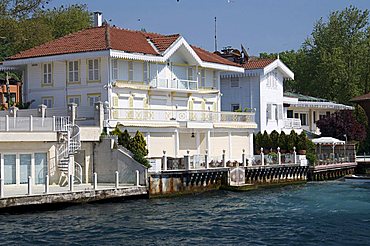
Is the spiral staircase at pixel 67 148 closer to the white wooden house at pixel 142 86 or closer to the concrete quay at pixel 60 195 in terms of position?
the concrete quay at pixel 60 195

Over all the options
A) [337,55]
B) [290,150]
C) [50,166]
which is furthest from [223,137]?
[337,55]

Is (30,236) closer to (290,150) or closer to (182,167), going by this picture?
(182,167)

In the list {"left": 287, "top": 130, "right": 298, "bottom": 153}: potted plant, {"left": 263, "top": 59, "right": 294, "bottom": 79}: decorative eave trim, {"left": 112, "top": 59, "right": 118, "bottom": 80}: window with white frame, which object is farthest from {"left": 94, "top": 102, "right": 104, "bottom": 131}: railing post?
{"left": 263, "top": 59, "right": 294, "bottom": 79}: decorative eave trim

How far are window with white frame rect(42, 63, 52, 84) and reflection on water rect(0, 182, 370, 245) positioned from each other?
14.2 metres

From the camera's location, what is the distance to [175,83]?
4872 cm

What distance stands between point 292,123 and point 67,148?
29790 millimetres

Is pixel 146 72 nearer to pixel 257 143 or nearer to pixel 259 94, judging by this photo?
pixel 257 143

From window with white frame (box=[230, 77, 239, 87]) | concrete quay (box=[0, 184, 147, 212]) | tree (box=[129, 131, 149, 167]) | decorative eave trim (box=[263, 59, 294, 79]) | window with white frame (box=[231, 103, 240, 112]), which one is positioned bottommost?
concrete quay (box=[0, 184, 147, 212])

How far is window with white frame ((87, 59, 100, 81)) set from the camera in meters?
44.8

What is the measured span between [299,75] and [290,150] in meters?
36.6

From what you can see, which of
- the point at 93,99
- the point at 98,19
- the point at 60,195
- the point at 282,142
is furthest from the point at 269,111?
the point at 60,195

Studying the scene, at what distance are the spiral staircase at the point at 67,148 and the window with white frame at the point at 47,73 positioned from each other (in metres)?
9.57

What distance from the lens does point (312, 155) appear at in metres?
51.4

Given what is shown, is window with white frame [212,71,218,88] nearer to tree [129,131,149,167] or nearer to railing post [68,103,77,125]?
tree [129,131,149,167]
